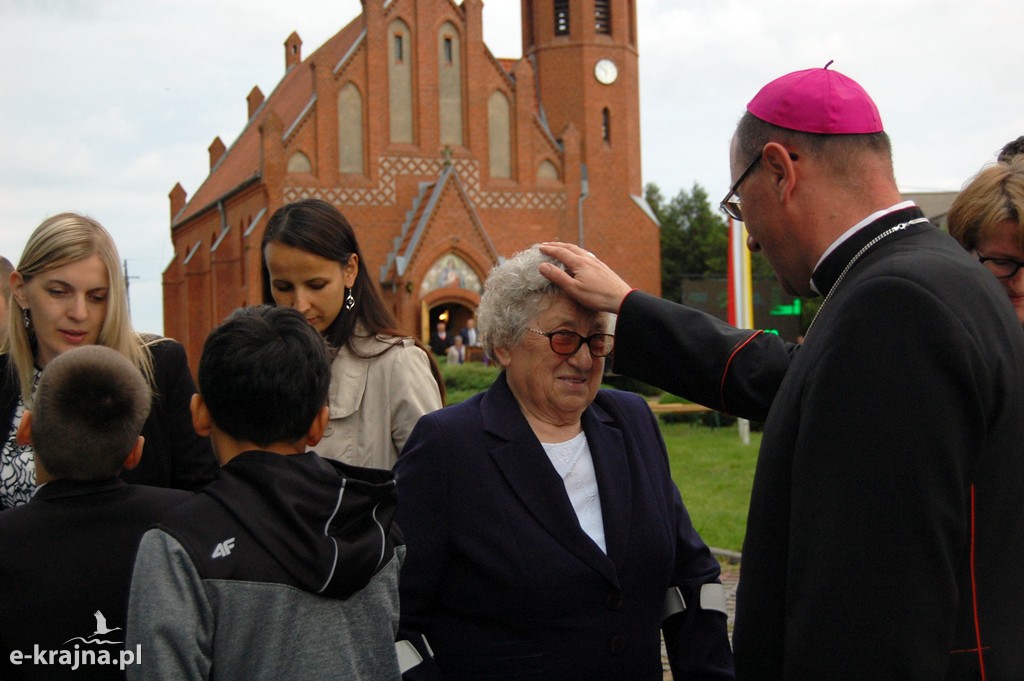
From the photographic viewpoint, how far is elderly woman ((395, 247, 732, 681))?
288 centimetres

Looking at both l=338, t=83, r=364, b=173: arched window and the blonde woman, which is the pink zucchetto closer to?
the blonde woman

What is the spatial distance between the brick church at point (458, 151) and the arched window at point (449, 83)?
0.05 m

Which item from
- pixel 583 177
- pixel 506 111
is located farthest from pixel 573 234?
pixel 506 111

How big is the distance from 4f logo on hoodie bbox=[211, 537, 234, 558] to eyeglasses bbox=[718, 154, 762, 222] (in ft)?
4.32

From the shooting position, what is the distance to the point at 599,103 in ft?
121

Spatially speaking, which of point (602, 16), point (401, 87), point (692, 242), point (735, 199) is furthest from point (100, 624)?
point (692, 242)

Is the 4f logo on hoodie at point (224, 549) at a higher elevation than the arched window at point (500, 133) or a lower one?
lower

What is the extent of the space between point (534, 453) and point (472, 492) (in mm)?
215

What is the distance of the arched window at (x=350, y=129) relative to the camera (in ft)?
114

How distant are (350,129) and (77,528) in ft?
110

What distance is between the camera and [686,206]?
70.1m

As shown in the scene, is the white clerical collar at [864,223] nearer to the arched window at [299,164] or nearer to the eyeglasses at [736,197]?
the eyeglasses at [736,197]

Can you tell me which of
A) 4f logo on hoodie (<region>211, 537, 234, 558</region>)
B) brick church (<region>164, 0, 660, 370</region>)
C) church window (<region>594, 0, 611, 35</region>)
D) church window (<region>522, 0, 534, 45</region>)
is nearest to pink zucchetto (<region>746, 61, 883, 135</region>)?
4f logo on hoodie (<region>211, 537, 234, 558</region>)

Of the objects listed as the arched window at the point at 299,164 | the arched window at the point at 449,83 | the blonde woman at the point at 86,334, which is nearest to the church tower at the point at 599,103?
the arched window at the point at 449,83
